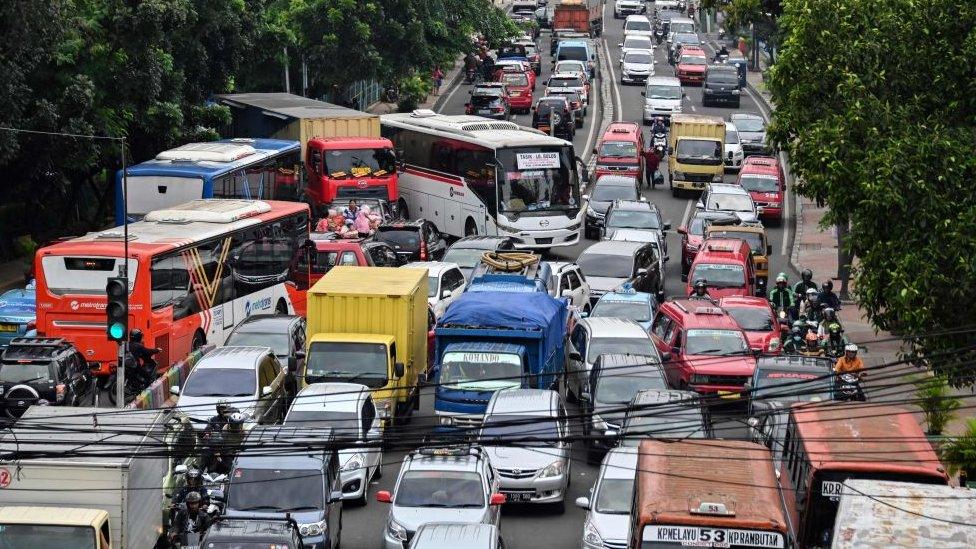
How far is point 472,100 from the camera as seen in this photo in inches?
2511

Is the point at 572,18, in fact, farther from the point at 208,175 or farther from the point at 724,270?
the point at 724,270

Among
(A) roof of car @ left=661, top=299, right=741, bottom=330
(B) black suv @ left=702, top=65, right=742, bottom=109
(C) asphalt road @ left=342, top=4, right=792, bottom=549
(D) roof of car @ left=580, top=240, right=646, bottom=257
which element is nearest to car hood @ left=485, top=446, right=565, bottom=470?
(C) asphalt road @ left=342, top=4, right=792, bottom=549

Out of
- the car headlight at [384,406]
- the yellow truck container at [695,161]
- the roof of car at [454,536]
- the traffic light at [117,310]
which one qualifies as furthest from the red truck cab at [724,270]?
the roof of car at [454,536]

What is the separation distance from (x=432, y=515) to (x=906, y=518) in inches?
254

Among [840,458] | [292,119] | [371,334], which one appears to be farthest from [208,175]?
[840,458]

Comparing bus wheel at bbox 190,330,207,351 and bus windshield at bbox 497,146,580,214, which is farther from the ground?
bus windshield at bbox 497,146,580,214

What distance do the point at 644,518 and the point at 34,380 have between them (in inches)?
477

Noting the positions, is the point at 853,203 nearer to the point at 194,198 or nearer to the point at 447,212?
the point at 194,198

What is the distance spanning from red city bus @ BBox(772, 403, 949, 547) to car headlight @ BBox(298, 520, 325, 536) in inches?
226

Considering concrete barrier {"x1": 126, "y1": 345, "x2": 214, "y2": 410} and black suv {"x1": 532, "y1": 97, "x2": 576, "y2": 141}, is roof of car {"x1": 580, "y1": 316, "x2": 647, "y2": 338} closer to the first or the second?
concrete barrier {"x1": 126, "y1": 345, "x2": 214, "y2": 410}

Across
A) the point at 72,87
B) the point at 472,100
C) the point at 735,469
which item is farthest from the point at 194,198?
the point at 472,100

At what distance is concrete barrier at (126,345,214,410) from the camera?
25.3 metres

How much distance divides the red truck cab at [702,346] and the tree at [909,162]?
3751 millimetres

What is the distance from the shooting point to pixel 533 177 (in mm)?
40500
